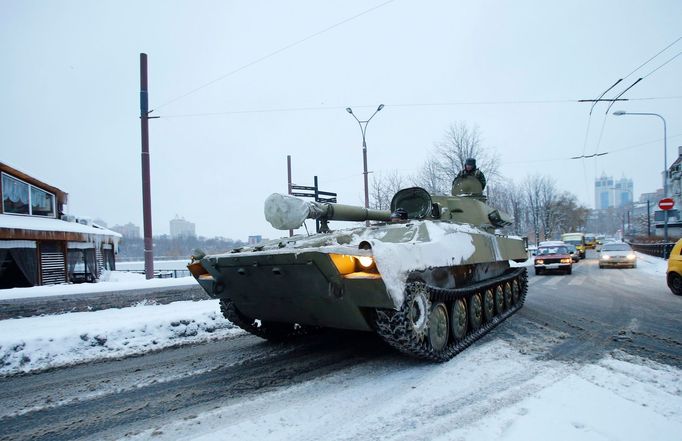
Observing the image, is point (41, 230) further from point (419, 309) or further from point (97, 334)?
point (419, 309)

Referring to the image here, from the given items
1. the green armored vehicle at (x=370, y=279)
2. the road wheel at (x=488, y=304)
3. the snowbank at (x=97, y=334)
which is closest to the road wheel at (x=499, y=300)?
the green armored vehicle at (x=370, y=279)

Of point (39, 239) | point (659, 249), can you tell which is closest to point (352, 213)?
point (39, 239)

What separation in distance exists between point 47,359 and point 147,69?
9.30 m

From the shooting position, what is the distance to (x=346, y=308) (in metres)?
4.94

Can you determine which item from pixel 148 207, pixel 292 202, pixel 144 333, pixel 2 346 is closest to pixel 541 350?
pixel 292 202

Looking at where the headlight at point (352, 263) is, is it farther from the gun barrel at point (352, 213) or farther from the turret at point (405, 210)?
the gun barrel at point (352, 213)

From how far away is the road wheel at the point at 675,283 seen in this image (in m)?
11.6

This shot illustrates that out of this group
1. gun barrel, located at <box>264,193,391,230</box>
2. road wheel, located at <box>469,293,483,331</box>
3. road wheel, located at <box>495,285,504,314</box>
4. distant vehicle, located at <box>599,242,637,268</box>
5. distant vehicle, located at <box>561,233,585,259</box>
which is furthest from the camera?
distant vehicle, located at <box>561,233,585,259</box>

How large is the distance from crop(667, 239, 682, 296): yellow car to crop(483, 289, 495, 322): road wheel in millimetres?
6855

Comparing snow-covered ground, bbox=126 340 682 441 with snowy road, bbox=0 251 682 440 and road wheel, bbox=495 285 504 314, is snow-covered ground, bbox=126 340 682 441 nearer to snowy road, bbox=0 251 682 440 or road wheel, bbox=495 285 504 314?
snowy road, bbox=0 251 682 440

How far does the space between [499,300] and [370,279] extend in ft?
15.3

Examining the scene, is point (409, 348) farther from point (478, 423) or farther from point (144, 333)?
point (144, 333)

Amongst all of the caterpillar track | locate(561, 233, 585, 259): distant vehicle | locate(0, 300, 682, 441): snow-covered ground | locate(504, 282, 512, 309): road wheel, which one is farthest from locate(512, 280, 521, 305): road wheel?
locate(561, 233, 585, 259): distant vehicle

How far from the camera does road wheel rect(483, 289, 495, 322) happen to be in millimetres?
7457
